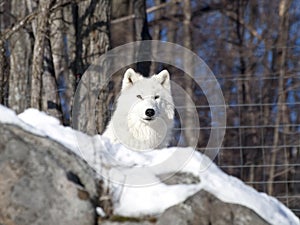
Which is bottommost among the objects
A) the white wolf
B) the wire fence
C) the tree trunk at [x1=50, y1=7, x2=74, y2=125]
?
the wire fence

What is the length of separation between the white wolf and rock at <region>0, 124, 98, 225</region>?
178cm

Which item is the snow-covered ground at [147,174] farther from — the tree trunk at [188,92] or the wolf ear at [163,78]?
the tree trunk at [188,92]

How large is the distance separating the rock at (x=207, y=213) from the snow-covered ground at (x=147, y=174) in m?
0.04

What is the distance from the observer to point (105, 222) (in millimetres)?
3607

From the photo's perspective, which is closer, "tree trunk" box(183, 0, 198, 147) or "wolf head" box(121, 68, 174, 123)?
"wolf head" box(121, 68, 174, 123)

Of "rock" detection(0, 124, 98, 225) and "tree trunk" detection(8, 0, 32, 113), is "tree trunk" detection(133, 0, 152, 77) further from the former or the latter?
"rock" detection(0, 124, 98, 225)

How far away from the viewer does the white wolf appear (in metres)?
5.58

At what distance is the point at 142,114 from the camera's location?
18.1 feet

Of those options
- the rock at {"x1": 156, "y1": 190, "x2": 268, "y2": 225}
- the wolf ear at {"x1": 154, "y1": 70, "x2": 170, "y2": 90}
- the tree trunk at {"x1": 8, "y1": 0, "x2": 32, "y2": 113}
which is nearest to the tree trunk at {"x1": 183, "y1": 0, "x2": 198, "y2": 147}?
the wolf ear at {"x1": 154, "y1": 70, "x2": 170, "y2": 90}

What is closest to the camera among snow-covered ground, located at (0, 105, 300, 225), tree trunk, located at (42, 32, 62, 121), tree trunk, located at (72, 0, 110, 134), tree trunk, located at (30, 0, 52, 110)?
snow-covered ground, located at (0, 105, 300, 225)

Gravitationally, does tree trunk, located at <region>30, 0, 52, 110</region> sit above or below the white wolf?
above

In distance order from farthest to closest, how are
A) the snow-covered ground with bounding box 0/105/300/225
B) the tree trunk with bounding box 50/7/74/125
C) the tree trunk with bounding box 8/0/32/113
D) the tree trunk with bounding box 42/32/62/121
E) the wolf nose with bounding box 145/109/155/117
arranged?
the tree trunk with bounding box 50/7/74/125 < the tree trunk with bounding box 8/0/32/113 < the tree trunk with bounding box 42/32/62/121 < the wolf nose with bounding box 145/109/155/117 < the snow-covered ground with bounding box 0/105/300/225

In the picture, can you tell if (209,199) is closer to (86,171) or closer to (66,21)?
(86,171)

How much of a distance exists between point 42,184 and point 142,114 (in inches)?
79.0
